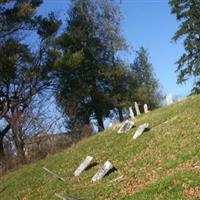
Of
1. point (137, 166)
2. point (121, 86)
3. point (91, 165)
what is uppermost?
point (121, 86)

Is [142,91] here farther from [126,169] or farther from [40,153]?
[126,169]

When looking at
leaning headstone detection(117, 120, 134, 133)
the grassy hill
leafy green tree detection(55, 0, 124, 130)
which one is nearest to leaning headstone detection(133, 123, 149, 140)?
the grassy hill

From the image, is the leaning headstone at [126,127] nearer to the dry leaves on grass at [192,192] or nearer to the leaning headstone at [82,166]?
the leaning headstone at [82,166]

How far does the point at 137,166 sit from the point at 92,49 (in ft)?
93.3

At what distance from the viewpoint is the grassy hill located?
579 inches

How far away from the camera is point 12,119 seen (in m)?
35.9

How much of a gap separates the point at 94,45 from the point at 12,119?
45.2 feet

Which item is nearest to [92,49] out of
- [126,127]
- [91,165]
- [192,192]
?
[126,127]

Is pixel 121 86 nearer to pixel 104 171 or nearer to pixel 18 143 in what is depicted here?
pixel 18 143

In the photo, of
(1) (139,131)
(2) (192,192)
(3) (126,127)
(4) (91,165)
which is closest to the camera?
(2) (192,192)

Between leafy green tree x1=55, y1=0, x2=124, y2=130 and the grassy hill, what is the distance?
1571 centimetres

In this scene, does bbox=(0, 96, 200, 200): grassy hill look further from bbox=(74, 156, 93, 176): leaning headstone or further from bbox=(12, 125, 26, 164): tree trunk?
bbox=(12, 125, 26, 164): tree trunk

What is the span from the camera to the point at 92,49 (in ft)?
152

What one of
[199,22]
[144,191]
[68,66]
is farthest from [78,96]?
[144,191]
